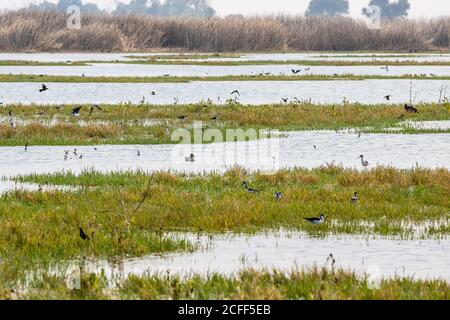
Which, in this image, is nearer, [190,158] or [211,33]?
[190,158]

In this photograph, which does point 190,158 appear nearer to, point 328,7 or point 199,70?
point 199,70

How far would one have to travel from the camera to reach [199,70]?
5303 cm

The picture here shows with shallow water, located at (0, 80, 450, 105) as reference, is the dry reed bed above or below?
above

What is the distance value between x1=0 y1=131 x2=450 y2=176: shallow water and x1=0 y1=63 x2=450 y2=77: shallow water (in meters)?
25.1

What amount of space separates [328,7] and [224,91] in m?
150

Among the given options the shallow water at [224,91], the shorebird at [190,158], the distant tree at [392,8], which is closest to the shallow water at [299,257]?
the shorebird at [190,158]

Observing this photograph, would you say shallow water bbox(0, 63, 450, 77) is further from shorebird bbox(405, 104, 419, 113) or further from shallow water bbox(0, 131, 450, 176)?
shallow water bbox(0, 131, 450, 176)

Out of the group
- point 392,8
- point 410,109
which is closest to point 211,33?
point 410,109

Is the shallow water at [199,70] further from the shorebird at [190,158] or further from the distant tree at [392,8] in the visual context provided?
the distant tree at [392,8]

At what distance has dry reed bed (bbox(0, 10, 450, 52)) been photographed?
224 ft

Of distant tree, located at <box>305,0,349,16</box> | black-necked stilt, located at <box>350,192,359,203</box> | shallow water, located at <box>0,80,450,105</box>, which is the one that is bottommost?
shallow water, located at <box>0,80,450,105</box>

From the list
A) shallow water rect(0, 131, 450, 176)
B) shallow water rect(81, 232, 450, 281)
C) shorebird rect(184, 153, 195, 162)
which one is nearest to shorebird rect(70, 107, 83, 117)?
shallow water rect(0, 131, 450, 176)

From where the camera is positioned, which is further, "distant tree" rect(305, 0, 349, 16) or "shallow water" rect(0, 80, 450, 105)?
"distant tree" rect(305, 0, 349, 16)

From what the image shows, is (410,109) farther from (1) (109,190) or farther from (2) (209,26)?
(2) (209,26)
